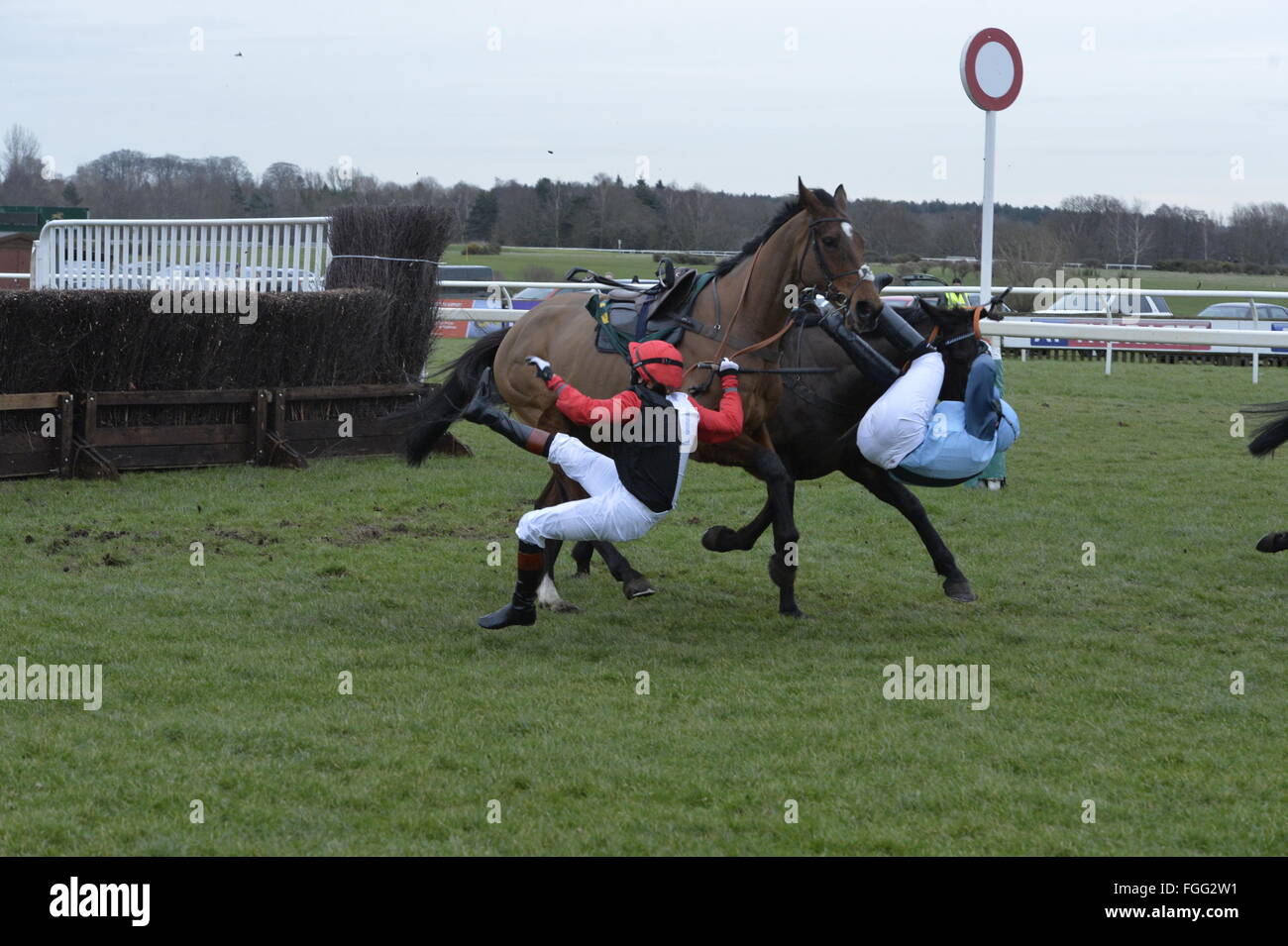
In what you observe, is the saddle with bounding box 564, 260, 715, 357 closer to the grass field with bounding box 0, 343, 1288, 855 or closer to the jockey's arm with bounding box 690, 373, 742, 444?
the jockey's arm with bounding box 690, 373, 742, 444

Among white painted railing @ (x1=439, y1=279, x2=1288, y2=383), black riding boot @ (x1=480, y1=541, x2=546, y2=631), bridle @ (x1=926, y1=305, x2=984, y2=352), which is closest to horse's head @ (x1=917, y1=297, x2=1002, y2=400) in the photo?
bridle @ (x1=926, y1=305, x2=984, y2=352)

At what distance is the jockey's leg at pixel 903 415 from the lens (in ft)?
22.7

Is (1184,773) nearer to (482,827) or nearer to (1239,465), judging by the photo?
(482,827)

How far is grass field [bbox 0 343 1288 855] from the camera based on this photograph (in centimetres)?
420

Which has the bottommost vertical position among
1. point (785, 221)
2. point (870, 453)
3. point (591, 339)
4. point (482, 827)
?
point (482, 827)

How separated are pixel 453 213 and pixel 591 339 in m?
5.61

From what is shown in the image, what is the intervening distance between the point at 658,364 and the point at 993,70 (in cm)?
532

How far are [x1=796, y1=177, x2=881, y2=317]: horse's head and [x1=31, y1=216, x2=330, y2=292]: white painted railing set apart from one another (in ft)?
21.5

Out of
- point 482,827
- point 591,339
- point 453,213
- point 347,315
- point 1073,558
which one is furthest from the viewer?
point 453,213

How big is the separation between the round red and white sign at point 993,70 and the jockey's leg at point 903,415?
12.6ft

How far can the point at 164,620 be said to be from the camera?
6.51 metres

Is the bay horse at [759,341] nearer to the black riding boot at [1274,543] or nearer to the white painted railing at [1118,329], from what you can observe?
the black riding boot at [1274,543]

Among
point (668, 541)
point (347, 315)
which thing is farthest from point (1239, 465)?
point (347, 315)
